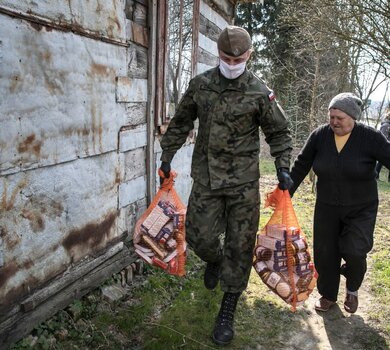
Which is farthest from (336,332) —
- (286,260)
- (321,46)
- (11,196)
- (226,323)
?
(321,46)

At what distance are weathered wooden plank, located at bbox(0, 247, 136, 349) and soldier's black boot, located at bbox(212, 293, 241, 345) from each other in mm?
1025

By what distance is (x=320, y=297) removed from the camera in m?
3.82

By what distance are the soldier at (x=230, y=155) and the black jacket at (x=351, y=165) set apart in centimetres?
48

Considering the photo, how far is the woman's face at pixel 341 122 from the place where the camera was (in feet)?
10.3

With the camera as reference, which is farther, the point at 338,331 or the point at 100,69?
the point at 338,331

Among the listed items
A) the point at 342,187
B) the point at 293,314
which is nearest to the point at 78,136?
the point at 342,187

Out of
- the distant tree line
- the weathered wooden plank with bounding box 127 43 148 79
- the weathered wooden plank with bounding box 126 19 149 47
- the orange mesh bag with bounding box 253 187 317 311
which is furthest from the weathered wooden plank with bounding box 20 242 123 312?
the distant tree line

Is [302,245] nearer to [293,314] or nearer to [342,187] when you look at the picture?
[342,187]

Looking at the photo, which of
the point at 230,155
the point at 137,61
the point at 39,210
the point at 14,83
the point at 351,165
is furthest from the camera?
the point at 137,61

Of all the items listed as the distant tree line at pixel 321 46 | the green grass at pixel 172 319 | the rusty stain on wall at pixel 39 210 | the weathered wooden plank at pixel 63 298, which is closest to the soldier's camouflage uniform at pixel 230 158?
the green grass at pixel 172 319

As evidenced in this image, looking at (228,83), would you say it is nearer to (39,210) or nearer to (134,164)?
(134,164)

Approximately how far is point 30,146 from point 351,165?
2.28m

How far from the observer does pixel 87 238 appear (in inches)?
124

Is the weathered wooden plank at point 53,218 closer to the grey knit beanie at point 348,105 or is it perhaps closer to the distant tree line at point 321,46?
the grey knit beanie at point 348,105
